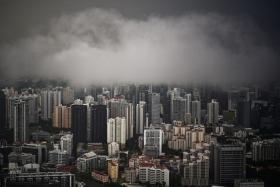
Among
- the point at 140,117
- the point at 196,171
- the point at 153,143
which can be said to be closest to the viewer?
the point at 196,171

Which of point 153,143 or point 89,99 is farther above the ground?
point 89,99

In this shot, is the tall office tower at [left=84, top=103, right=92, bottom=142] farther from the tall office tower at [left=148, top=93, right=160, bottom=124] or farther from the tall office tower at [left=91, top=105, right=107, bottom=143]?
the tall office tower at [left=148, top=93, right=160, bottom=124]

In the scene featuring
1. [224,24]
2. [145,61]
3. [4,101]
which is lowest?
[4,101]

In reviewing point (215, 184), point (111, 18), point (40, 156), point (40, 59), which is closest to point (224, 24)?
point (111, 18)

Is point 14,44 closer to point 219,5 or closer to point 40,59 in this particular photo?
point 40,59

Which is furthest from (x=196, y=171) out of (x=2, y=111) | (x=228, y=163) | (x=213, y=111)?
(x=2, y=111)

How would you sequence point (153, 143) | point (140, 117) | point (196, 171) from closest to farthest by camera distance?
point (196, 171) → point (153, 143) → point (140, 117)

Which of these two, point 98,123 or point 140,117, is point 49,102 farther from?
point 140,117
